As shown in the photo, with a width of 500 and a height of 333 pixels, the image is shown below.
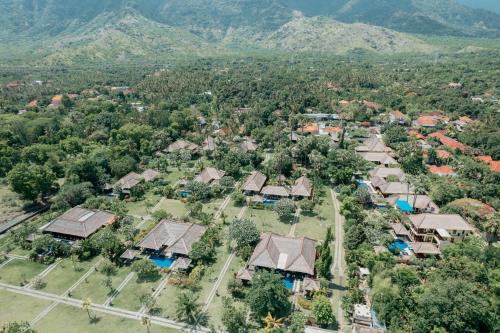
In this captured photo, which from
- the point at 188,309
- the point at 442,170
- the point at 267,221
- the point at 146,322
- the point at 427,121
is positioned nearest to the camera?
the point at 146,322

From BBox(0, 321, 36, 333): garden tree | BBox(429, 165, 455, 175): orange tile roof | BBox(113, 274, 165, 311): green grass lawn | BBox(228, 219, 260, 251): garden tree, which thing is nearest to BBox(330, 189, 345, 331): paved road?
BBox(228, 219, 260, 251): garden tree

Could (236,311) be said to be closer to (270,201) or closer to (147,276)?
(147,276)

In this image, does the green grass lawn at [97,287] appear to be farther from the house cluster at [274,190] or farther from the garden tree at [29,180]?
the garden tree at [29,180]

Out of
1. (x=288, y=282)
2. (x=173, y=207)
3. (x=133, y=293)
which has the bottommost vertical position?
(x=133, y=293)

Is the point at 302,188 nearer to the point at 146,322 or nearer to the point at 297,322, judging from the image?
the point at 297,322

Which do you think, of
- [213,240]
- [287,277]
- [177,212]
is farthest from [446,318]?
[177,212]

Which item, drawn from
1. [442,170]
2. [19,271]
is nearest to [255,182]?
[19,271]
